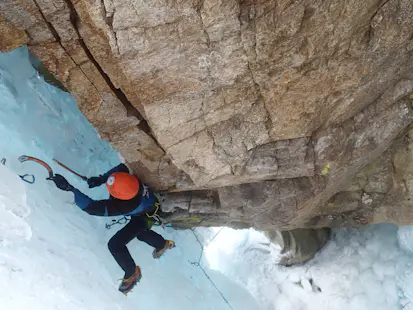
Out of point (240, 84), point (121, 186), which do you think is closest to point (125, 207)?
point (121, 186)

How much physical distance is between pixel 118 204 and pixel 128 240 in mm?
631

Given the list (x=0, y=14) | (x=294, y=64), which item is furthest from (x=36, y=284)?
(x=294, y=64)

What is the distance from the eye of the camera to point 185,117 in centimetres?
386

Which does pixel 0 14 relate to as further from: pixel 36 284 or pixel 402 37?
pixel 402 37

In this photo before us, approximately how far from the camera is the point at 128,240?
16.8ft

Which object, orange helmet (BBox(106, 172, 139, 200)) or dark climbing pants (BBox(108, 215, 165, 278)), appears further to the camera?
dark climbing pants (BBox(108, 215, 165, 278))

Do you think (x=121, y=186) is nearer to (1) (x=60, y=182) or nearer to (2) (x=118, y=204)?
(2) (x=118, y=204)

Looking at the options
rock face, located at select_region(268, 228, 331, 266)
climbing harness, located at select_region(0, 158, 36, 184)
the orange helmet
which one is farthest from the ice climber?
rock face, located at select_region(268, 228, 331, 266)

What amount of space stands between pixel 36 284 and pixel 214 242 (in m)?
8.74

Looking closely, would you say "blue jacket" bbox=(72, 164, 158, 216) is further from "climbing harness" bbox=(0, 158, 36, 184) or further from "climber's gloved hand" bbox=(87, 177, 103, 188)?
"climbing harness" bbox=(0, 158, 36, 184)


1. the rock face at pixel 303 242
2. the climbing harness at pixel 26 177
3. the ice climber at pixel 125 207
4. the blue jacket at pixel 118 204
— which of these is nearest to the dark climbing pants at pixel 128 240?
the ice climber at pixel 125 207

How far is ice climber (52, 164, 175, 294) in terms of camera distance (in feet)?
15.1

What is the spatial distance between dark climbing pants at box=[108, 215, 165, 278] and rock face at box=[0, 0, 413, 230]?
0.64m

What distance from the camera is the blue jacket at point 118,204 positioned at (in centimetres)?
463
